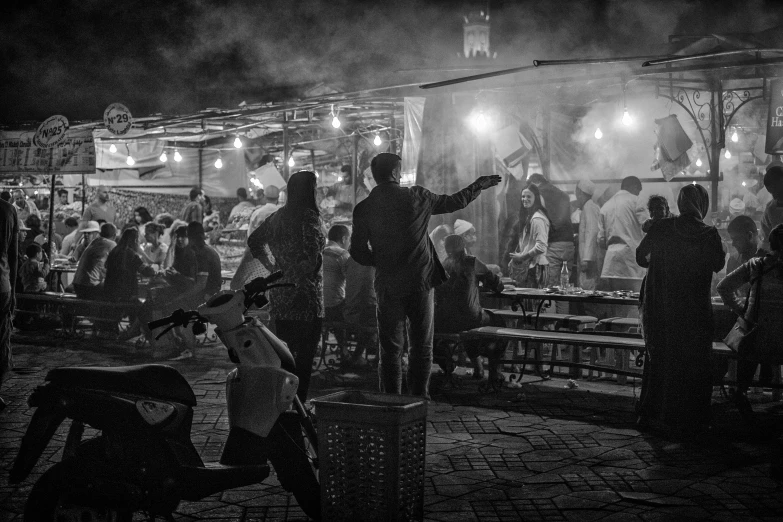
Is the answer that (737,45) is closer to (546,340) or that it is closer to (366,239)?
(546,340)

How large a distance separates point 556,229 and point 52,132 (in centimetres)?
835

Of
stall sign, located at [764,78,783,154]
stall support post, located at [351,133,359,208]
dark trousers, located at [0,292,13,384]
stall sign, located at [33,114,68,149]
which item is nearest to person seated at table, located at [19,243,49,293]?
stall sign, located at [33,114,68,149]

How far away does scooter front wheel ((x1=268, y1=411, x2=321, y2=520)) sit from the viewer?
412 centimetres

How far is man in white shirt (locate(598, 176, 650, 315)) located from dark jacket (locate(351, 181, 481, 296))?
4.94 meters

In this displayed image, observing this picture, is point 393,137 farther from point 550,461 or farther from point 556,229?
point 550,461

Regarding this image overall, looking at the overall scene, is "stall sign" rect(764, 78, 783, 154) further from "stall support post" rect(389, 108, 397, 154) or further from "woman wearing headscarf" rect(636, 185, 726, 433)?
"stall support post" rect(389, 108, 397, 154)

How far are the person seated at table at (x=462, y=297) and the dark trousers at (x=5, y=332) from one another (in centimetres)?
416

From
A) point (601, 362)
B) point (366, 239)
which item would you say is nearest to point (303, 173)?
point (366, 239)

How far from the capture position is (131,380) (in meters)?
3.69

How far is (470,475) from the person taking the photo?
5.23m

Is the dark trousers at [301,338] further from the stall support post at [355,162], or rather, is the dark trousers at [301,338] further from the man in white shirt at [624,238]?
the stall support post at [355,162]

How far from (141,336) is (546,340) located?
A: 253 inches

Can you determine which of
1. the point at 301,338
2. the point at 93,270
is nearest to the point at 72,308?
the point at 93,270

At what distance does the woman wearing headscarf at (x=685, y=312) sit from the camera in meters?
6.29
